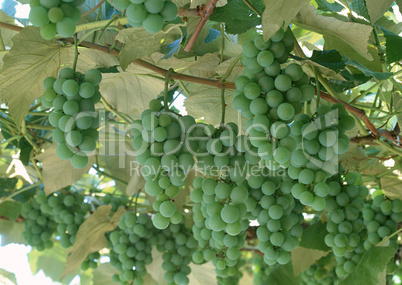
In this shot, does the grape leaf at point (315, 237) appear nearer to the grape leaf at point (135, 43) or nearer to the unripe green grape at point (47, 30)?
the grape leaf at point (135, 43)

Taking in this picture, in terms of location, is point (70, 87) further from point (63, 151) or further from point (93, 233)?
point (93, 233)

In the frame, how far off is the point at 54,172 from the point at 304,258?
74 centimetres

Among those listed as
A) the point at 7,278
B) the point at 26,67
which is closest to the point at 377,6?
the point at 26,67

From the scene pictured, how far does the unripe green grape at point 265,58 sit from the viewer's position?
1.90 ft

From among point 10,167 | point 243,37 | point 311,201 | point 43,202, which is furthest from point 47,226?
point 311,201

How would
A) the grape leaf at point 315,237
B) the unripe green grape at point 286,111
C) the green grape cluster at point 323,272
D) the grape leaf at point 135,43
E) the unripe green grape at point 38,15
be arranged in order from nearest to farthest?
the unripe green grape at point 38,15 → the unripe green grape at point 286,111 → the grape leaf at point 135,43 → the grape leaf at point 315,237 → the green grape cluster at point 323,272

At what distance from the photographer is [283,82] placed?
1.89 feet

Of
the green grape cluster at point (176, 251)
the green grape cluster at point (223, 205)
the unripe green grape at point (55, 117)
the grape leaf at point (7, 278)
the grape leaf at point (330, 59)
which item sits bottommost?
the grape leaf at point (7, 278)

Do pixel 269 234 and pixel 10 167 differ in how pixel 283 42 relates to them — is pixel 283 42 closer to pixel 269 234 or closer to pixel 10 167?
pixel 269 234

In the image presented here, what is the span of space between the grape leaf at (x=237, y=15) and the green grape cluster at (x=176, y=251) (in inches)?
27.0

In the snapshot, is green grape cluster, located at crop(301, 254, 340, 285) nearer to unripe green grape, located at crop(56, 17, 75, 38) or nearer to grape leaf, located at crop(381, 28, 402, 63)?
grape leaf, located at crop(381, 28, 402, 63)

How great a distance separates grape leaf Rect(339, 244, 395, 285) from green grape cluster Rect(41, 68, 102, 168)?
2.09ft

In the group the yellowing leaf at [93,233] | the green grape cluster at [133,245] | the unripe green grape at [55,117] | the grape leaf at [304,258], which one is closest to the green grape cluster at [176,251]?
the green grape cluster at [133,245]

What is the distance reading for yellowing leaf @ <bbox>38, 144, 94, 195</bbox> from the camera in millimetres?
1145
